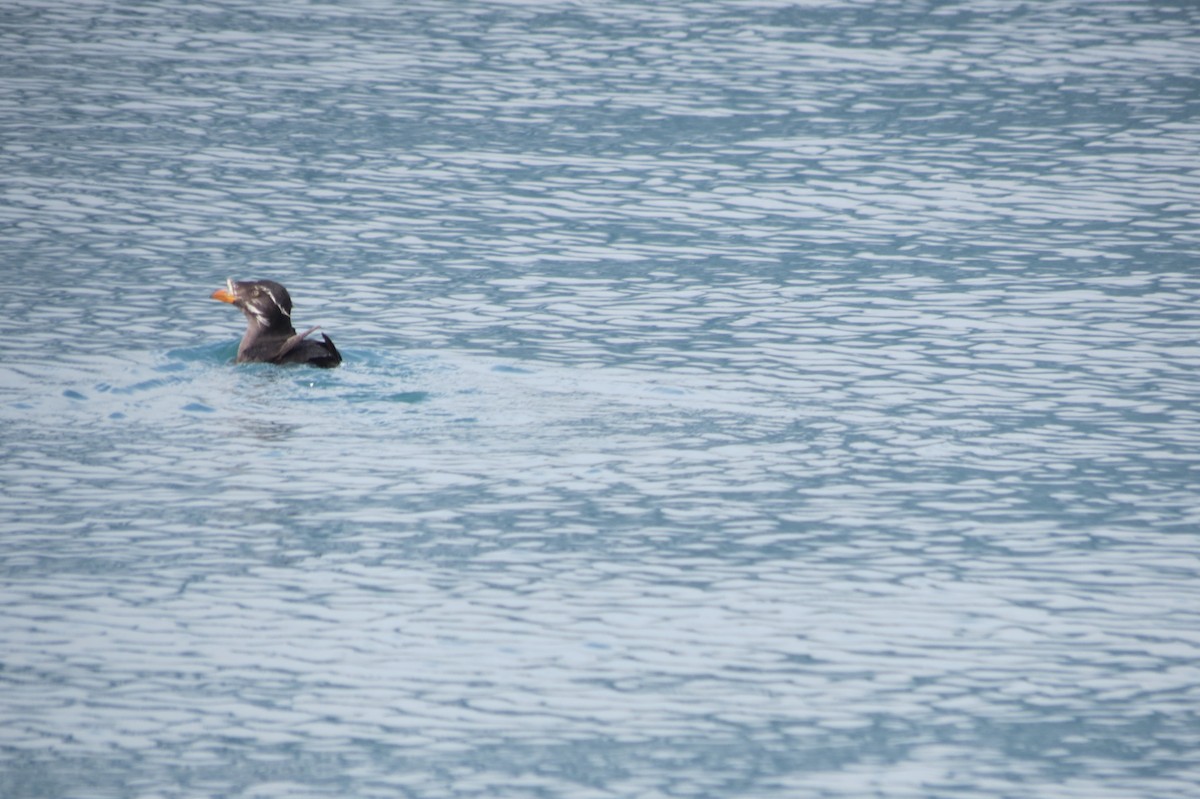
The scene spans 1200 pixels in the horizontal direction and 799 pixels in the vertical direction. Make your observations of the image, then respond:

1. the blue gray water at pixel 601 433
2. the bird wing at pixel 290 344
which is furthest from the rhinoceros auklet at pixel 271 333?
the blue gray water at pixel 601 433

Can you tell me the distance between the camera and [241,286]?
15.5m

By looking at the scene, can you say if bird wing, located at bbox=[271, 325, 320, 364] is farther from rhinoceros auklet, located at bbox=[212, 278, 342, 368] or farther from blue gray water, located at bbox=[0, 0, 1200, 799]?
blue gray water, located at bbox=[0, 0, 1200, 799]

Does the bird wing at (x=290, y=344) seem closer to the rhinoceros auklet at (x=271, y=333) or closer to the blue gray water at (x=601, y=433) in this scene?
the rhinoceros auklet at (x=271, y=333)

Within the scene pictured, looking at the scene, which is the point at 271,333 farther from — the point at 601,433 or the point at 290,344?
the point at 601,433

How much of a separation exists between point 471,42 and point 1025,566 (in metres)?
17.9

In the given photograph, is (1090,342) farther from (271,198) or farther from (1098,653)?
(271,198)

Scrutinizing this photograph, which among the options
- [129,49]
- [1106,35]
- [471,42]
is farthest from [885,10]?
[129,49]

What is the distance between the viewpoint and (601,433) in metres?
13.7

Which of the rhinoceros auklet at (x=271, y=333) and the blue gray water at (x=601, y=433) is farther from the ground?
the rhinoceros auklet at (x=271, y=333)

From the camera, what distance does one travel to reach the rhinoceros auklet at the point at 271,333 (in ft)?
48.2

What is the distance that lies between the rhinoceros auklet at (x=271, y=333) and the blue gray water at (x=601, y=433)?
0.66 feet

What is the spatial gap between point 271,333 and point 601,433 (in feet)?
9.54

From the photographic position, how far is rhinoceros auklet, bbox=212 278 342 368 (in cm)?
1469

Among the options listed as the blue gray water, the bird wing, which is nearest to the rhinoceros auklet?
the bird wing
